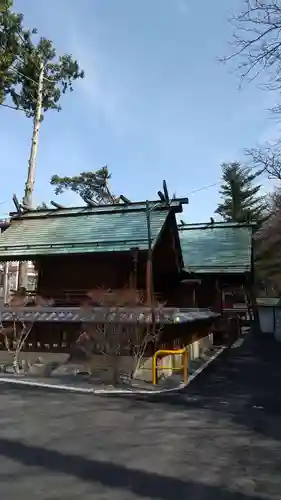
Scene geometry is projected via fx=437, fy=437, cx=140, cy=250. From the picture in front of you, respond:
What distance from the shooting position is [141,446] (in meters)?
5.83

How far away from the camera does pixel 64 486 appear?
14.3ft

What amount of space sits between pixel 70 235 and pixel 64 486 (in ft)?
39.6

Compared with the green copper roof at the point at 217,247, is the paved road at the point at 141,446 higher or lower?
lower

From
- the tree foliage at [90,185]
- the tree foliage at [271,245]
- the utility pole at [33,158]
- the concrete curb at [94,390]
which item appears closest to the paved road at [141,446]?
the concrete curb at [94,390]

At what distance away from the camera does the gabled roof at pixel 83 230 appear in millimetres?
14469

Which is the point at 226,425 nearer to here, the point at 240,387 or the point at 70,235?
the point at 240,387

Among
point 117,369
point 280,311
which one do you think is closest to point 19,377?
point 117,369

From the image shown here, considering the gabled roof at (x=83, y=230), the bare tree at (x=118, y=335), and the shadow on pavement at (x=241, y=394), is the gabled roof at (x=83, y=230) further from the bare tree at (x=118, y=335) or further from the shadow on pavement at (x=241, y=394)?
the shadow on pavement at (x=241, y=394)

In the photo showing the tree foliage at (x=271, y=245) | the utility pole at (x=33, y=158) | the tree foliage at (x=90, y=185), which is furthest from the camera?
the tree foliage at (x=90, y=185)

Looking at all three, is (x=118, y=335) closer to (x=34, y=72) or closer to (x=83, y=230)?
(x=83, y=230)

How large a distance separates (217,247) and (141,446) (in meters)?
18.6

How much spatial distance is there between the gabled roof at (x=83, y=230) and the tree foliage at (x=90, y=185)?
18524 millimetres

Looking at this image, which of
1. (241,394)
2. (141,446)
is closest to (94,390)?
(241,394)

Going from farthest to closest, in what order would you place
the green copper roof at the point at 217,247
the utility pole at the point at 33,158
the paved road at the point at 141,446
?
the utility pole at the point at 33,158, the green copper roof at the point at 217,247, the paved road at the point at 141,446
